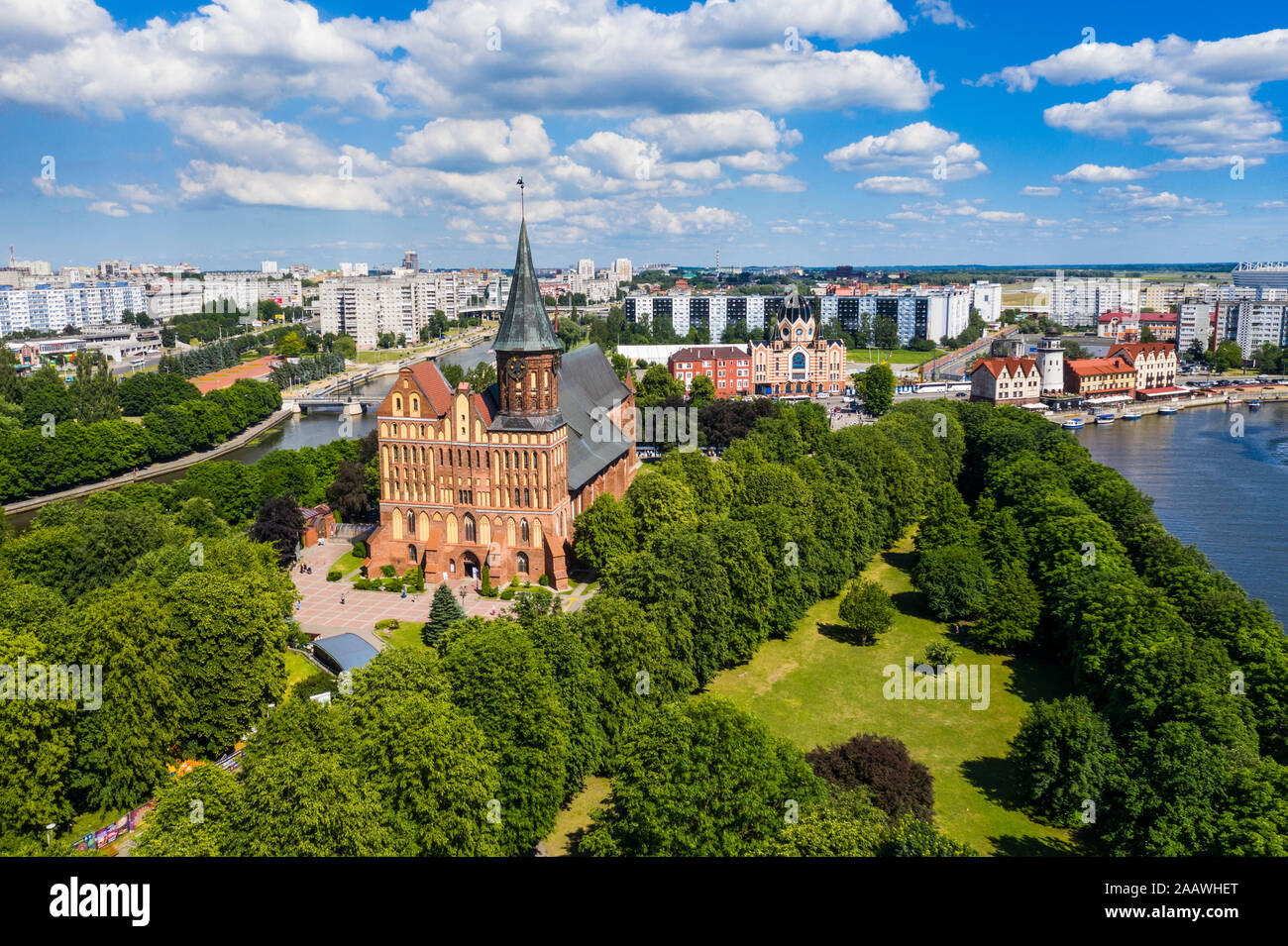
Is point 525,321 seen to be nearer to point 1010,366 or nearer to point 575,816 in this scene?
point 575,816

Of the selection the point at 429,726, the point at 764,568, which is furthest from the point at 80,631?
the point at 764,568

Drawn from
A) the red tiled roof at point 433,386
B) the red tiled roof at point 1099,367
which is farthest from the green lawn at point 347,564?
the red tiled roof at point 1099,367

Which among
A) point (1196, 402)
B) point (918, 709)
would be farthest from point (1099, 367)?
point (918, 709)

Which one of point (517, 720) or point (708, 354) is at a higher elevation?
point (708, 354)

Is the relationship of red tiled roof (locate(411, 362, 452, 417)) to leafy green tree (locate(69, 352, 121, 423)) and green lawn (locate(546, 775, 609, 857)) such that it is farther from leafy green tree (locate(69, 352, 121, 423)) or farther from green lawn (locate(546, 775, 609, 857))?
leafy green tree (locate(69, 352, 121, 423))
